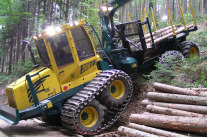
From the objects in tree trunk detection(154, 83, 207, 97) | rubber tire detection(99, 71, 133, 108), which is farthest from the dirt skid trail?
tree trunk detection(154, 83, 207, 97)

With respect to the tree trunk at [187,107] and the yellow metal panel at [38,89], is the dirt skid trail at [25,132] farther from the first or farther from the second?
the tree trunk at [187,107]

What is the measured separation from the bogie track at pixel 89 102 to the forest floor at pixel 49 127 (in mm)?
329

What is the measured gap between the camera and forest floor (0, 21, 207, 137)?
5242 millimetres

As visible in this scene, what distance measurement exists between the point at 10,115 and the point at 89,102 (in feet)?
7.06

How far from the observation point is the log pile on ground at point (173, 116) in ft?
Result: 12.1

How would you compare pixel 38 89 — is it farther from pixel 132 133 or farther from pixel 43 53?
pixel 132 133

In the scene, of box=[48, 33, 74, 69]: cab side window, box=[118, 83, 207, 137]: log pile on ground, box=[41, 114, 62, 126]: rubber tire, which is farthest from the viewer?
box=[41, 114, 62, 126]: rubber tire

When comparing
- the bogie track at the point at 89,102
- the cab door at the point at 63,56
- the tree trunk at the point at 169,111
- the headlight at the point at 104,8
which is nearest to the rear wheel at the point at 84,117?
the bogie track at the point at 89,102

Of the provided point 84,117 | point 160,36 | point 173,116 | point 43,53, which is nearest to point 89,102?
point 84,117

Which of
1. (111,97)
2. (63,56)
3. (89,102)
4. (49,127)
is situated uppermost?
(63,56)

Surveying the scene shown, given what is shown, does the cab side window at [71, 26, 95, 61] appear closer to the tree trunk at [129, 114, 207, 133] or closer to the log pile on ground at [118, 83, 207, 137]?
the log pile on ground at [118, 83, 207, 137]

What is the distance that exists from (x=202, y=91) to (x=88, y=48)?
351 cm

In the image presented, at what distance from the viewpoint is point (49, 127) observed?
622 cm

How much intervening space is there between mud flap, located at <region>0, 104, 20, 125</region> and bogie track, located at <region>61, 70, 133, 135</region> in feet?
3.88
